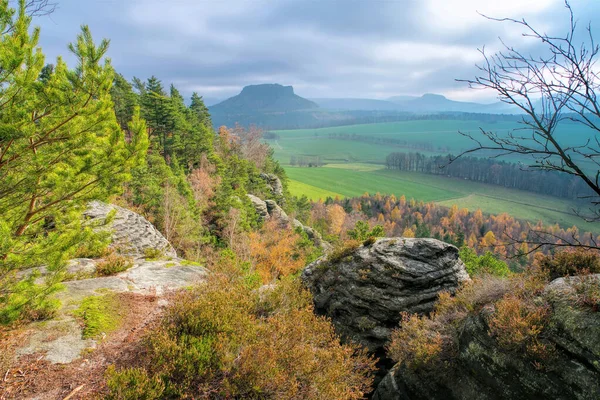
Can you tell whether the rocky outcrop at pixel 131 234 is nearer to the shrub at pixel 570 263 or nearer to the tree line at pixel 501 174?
the shrub at pixel 570 263

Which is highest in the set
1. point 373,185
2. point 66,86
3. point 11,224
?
point 66,86

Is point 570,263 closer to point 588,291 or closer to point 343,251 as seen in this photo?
Answer: point 588,291

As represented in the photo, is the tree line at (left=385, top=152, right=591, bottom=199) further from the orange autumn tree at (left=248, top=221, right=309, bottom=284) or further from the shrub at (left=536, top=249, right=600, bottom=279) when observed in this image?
the shrub at (left=536, top=249, right=600, bottom=279)

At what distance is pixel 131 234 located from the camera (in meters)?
16.6

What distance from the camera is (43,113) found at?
249 inches

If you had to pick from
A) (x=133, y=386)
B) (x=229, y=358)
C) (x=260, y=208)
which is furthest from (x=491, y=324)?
(x=260, y=208)

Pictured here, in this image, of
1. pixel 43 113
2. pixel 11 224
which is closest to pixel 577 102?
pixel 43 113

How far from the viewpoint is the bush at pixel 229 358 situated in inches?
254

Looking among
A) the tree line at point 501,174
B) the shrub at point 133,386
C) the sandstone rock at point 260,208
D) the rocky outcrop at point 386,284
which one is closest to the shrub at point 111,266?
the shrub at point 133,386

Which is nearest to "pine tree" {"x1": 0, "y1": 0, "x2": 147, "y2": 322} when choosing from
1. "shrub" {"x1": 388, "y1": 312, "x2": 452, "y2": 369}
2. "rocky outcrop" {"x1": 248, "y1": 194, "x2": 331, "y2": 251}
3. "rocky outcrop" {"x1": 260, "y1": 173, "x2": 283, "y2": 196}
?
"shrub" {"x1": 388, "y1": 312, "x2": 452, "y2": 369}

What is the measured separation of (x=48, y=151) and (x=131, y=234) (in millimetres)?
10913

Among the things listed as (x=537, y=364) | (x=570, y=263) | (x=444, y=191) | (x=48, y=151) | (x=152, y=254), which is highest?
(x=48, y=151)

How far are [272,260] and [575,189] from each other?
147471mm

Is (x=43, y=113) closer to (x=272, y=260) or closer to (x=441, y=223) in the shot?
(x=272, y=260)
